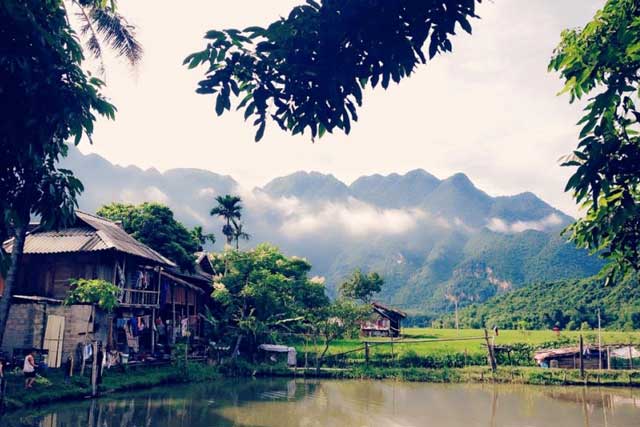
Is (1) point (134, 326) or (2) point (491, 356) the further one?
(2) point (491, 356)

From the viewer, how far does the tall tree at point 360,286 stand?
163 ft

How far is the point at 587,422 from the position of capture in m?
14.8

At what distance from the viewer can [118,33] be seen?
15.9 metres

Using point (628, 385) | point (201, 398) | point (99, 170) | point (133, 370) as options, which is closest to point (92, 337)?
point (133, 370)

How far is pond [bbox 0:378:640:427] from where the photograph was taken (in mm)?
13891

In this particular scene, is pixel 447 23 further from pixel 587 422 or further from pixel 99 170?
pixel 99 170

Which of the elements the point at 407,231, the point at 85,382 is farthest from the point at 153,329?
the point at 407,231

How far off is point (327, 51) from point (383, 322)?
43211 millimetres

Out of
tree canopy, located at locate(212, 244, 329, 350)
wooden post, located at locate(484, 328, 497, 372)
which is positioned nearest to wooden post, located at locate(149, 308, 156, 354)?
tree canopy, located at locate(212, 244, 329, 350)

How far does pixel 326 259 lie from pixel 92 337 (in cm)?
14806

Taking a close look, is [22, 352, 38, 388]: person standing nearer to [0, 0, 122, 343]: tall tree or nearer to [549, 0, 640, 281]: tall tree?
[0, 0, 122, 343]: tall tree

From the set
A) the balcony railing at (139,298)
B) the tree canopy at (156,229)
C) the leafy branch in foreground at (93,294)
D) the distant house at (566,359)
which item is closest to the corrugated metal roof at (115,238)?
the balcony railing at (139,298)

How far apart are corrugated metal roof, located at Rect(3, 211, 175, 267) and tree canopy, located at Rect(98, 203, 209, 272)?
588 centimetres

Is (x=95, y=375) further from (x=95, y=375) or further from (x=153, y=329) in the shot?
(x=153, y=329)
